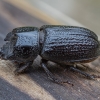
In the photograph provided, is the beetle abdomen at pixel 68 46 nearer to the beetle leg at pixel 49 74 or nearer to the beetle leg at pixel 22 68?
the beetle leg at pixel 49 74

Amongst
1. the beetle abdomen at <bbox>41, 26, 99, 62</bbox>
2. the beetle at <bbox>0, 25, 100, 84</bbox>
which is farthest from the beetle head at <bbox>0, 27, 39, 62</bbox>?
the beetle abdomen at <bbox>41, 26, 99, 62</bbox>

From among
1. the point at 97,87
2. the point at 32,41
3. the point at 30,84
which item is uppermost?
the point at 32,41

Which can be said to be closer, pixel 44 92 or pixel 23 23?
pixel 44 92

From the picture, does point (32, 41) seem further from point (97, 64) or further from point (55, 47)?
point (97, 64)

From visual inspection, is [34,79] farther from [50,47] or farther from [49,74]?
[50,47]

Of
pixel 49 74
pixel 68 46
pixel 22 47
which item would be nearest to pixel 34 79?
pixel 49 74

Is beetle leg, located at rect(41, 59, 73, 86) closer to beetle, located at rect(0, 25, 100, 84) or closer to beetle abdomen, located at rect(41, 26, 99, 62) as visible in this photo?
beetle, located at rect(0, 25, 100, 84)

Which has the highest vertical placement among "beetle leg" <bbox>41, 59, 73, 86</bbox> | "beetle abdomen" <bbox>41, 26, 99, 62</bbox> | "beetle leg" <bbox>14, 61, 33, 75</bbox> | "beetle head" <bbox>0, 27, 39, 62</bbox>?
"beetle abdomen" <bbox>41, 26, 99, 62</bbox>

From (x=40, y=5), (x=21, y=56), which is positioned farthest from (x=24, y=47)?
(x=40, y=5)
